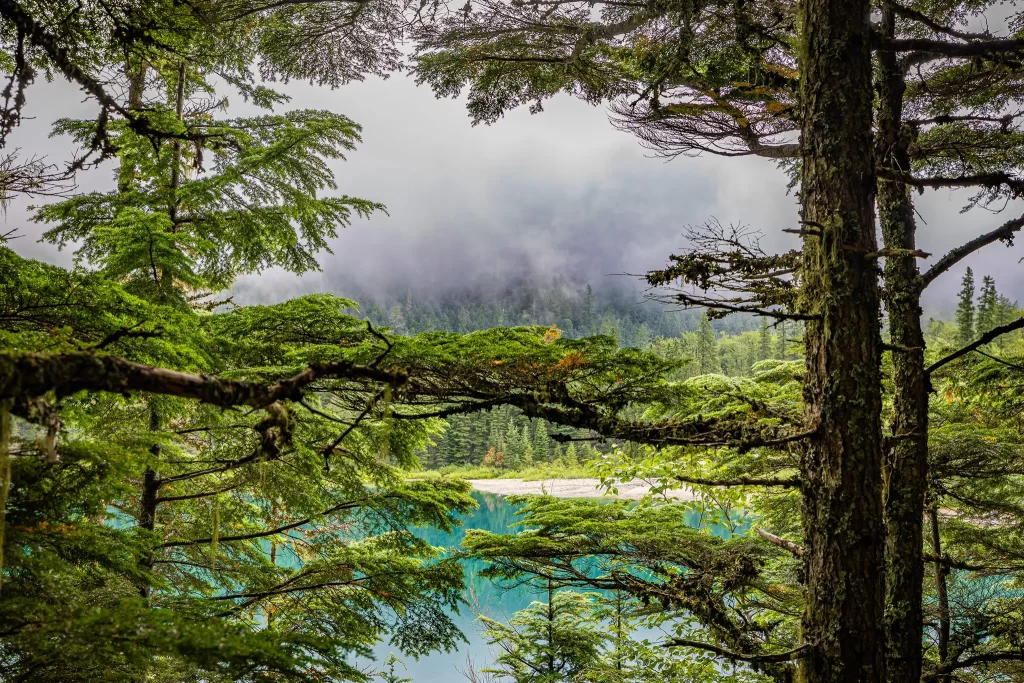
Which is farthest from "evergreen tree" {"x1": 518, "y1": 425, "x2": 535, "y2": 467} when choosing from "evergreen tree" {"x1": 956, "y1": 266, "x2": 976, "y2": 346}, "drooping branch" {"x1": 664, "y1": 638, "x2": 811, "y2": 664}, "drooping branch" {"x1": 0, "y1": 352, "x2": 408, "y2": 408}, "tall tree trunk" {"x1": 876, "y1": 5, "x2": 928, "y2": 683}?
"drooping branch" {"x1": 0, "y1": 352, "x2": 408, "y2": 408}

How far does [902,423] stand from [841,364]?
240 cm

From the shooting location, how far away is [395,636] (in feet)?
20.5

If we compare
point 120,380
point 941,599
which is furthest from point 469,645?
point 120,380

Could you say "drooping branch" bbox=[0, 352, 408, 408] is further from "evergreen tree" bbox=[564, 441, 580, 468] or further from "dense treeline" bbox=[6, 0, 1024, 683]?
"evergreen tree" bbox=[564, 441, 580, 468]

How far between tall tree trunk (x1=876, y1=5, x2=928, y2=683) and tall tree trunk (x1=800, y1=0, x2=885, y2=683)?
4.96 feet

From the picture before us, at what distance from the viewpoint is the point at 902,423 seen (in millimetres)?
5020

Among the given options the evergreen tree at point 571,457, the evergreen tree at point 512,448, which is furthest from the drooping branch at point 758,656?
the evergreen tree at point 512,448

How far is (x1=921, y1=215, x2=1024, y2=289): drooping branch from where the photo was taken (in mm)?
3961

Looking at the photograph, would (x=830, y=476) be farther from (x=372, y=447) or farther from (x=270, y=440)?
(x=372, y=447)

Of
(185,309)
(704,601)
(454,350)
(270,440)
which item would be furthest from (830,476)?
(185,309)

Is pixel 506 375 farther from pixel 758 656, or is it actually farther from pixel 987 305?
pixel 987 305

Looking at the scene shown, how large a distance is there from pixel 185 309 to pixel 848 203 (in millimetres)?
6106

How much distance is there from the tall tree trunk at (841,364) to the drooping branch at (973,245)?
1.42m

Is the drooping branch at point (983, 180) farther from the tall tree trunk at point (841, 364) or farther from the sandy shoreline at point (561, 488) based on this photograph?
the sandy shoreline at point (561, 488)
